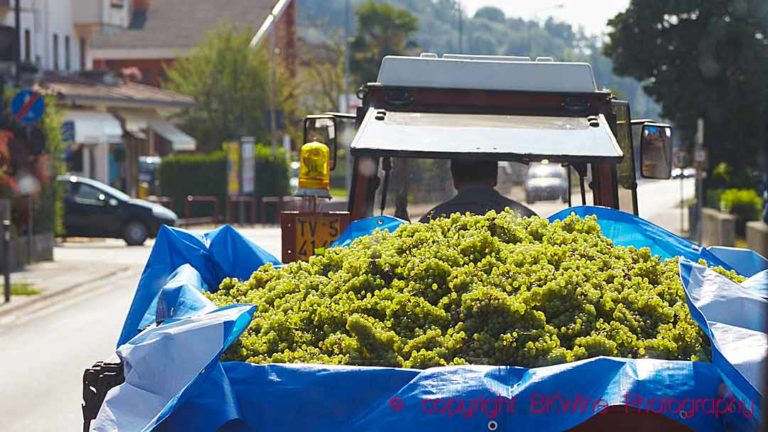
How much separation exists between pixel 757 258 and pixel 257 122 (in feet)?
175

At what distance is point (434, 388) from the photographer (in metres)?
4.07

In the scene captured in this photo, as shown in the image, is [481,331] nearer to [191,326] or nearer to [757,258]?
[191,326]

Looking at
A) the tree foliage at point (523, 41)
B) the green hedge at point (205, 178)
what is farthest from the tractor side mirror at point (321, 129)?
the green hedge at point (205, 178)

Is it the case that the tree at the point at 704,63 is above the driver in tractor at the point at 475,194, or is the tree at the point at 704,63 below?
above

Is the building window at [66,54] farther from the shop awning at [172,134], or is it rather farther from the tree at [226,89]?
the tree at [226,89]

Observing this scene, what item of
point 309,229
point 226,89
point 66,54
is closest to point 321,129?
point 309,229

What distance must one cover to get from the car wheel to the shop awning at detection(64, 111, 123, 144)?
1320 cm

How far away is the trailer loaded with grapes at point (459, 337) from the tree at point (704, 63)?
30.6 metres

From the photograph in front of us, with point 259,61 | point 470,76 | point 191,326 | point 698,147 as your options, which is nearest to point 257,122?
point 259,61

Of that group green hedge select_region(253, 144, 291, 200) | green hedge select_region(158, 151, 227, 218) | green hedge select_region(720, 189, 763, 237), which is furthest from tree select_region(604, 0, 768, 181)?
green hedge select_region(158, 151, 227, 218)

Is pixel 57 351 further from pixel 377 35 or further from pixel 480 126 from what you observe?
pixel 377 35

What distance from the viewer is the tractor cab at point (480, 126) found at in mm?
7340

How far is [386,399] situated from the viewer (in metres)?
4.13

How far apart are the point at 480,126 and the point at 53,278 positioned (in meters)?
17.0
